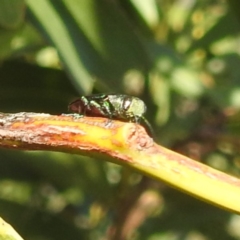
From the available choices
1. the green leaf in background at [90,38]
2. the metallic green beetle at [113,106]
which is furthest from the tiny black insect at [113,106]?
the green leaf in background at [90,38]

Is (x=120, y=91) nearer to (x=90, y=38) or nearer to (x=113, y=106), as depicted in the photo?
(x=90, y=38)

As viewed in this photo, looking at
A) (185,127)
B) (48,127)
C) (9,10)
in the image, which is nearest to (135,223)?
(185,127)

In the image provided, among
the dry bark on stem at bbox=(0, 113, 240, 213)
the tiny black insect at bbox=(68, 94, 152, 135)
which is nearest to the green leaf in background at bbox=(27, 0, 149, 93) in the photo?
the tiny black insect at bbox=(68, 94, 152, 135)

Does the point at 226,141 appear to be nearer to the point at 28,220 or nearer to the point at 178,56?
the point at 178,56

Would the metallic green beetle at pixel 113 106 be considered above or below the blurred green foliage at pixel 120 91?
above

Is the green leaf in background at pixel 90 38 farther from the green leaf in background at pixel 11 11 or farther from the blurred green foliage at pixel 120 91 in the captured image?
the green leaf in background at pixel 11 11

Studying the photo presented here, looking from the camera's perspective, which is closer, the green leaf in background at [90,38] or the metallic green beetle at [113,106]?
the metallic green beetle at [113,106]

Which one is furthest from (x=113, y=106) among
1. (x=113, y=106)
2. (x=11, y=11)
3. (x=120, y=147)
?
(x=120, y=147)

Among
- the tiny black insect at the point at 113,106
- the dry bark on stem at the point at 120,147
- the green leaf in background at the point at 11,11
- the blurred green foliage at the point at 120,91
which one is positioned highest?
the dry bark on stem at the point at 120,147
